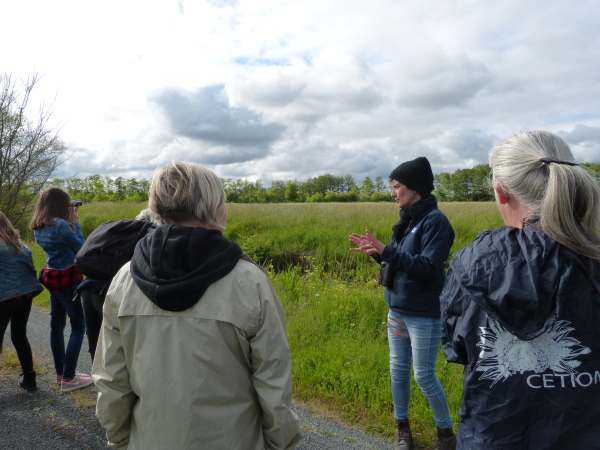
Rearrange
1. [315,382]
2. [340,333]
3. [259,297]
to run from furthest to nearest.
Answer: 1. [340,333]
2. [315,382]
3. [259,297]

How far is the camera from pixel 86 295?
10.6 ft

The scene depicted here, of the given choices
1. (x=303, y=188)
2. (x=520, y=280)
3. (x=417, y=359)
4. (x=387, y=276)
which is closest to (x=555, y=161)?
(x=520, y=280)

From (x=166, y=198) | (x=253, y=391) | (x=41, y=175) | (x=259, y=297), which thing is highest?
(x=41, y=175)

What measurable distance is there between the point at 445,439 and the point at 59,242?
12.8 feet

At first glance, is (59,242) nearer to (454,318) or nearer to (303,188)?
(454,318)

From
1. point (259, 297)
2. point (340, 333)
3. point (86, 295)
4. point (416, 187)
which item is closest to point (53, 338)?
point (86, 295)

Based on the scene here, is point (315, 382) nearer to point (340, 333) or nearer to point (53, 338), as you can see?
point (340, 333)

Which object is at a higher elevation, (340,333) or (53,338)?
(53,338)

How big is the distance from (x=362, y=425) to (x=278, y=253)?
24.2 feet

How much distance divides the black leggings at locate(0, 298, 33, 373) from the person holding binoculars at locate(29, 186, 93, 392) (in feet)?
0.79

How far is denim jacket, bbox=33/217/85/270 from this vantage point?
3.91m

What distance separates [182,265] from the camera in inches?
62.0

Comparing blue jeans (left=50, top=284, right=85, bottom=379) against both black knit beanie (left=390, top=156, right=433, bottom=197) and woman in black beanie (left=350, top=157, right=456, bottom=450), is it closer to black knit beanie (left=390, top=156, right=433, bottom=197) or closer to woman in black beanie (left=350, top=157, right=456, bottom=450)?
woman in black beanie (left=350, top=157, right=456, bottom=450)

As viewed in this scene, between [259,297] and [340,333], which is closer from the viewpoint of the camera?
[259,297]
